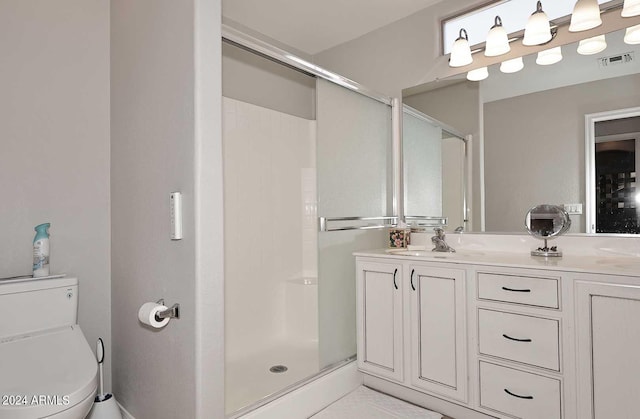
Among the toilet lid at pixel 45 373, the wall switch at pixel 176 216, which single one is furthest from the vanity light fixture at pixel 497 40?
the toilet lid at pixel 45 373

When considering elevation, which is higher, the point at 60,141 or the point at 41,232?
the point at 60,141

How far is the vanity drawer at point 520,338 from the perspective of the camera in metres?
1.55

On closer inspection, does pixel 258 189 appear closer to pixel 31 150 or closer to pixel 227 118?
pixel 227 118

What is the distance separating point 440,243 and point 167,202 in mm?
1595

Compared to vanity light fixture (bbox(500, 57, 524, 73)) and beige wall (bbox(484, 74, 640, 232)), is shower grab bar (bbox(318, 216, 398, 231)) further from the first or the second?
vanity light fixture (bbox(500, 57, 524, 73))

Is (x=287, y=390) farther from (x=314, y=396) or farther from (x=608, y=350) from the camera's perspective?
(x=608, y=350)

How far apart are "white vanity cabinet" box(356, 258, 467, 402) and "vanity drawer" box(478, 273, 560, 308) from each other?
120 millimetres

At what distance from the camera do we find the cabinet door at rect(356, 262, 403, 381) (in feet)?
6.78

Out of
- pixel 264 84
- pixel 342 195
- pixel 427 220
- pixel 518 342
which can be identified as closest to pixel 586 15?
pixel 427 220

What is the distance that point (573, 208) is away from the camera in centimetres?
196

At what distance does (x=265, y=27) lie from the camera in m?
2.83

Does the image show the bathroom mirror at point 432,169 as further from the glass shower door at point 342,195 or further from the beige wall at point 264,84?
the beige wall at point 264,84

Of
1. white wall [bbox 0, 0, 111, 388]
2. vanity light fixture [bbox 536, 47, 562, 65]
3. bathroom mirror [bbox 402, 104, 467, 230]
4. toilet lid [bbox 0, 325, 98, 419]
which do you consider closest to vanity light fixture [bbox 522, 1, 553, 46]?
vanity light fixture [bbox 536, 47, 562, 65]

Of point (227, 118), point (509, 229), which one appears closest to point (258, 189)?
point (227, 118)
